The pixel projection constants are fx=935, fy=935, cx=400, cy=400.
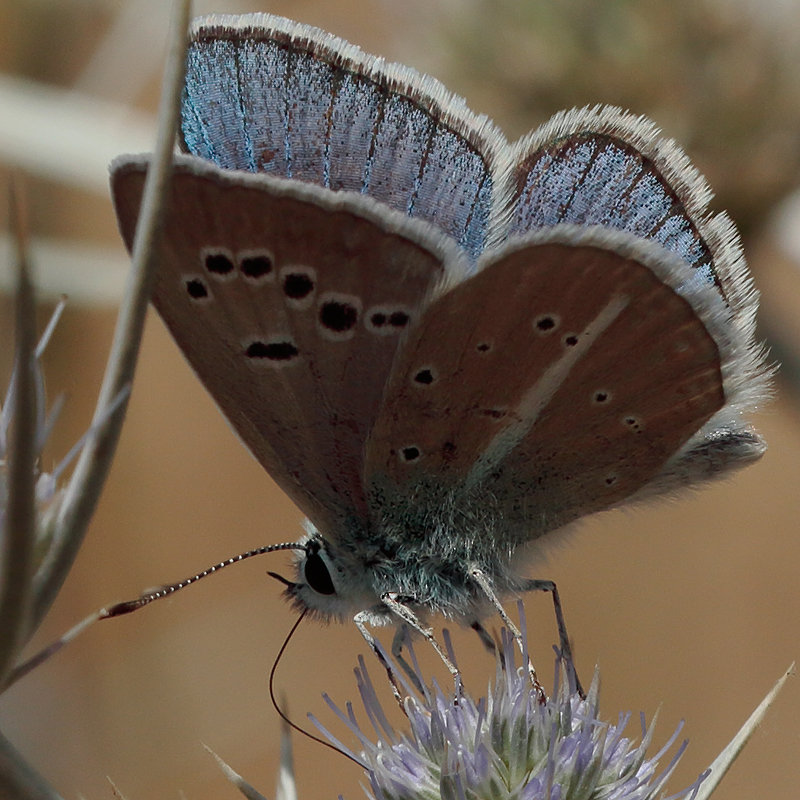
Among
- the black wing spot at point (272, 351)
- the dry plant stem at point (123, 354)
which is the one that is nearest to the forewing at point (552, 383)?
Answer: the black wing spot at point (272, 351)

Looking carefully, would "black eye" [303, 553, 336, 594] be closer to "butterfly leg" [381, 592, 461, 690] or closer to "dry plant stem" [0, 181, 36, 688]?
"butterfly leg" [381, 592, 461, 690]

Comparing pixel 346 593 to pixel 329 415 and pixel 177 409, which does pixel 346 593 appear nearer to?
pixel 329 415

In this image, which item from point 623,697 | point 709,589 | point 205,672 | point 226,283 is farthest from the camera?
point 709,589

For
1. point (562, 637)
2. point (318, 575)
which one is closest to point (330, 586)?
point (318, 575)

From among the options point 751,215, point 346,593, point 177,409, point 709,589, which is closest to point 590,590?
point 709,589

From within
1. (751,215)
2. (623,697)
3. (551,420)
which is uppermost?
(751,215)

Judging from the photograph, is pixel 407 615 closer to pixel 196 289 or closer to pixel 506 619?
pixel 506 619

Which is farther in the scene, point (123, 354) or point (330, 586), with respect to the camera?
point (330, 586)
